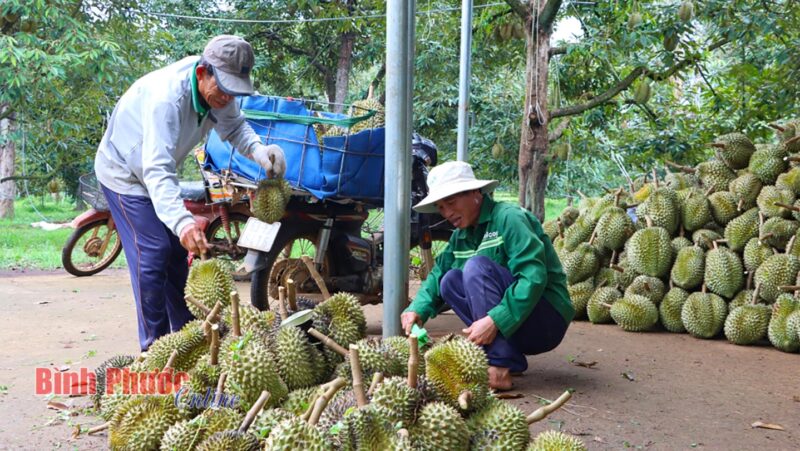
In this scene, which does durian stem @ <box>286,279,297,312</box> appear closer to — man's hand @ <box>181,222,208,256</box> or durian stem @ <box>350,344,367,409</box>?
man's hand @ <box>181,222,208,256</box>

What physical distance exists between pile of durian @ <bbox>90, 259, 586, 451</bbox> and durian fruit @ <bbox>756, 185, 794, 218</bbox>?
359 cm

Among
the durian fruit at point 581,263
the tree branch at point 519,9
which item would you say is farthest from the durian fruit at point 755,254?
the tree branch at point 519,9

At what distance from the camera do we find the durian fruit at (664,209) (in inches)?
216

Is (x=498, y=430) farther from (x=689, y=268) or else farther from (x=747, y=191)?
(x=747, y=191)

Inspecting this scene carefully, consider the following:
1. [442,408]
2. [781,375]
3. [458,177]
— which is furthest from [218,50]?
[781,375]

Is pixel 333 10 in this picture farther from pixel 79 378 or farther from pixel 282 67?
pixel 79 378

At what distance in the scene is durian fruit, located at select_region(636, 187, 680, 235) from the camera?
549 cm

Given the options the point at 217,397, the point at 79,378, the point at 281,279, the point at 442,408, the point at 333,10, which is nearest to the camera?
the point at 442,408

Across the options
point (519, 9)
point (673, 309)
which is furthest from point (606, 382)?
point (519, 9)

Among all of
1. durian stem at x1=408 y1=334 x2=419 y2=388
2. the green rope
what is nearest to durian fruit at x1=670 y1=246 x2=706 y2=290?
the green rope

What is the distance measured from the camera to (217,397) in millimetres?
2275

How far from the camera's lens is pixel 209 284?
2.87 metres

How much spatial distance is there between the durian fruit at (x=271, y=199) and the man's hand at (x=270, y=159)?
Answer: 260 mm

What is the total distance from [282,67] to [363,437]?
47.2ft
